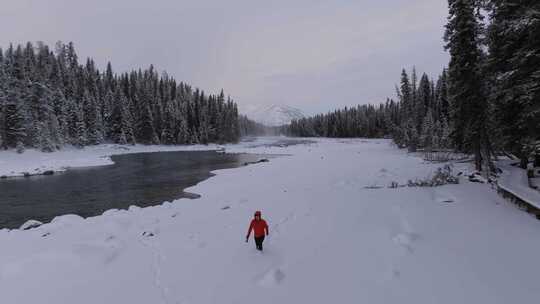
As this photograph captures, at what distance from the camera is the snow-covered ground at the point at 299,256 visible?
6.17m

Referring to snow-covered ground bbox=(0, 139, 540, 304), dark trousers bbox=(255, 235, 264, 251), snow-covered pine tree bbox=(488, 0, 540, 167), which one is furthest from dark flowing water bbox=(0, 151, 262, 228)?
snow-covered pine tree bbox=(488, 0, 540, 167)

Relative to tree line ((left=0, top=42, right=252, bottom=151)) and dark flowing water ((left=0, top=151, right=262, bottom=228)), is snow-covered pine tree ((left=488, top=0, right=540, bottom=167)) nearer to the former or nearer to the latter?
dark flowing water ((left=0, top=151, right=262, bottom=228))

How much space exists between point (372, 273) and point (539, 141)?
8972 millimetres

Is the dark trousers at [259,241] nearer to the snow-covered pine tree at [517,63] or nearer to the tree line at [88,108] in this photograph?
the snow-covered pine tree at [517,63]

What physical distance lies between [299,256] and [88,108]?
72464mm

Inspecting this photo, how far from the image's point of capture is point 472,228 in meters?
9.02

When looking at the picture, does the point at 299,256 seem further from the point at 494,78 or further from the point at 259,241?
the point at 494,78

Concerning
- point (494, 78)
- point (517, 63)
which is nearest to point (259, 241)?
point (517, 63)

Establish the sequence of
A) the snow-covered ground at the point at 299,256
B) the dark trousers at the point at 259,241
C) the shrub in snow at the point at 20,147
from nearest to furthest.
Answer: the snow-covered ground at the point at 299,256 → the dark trousers at the point at 259,241 → the shrub in snow at the point at 20,147

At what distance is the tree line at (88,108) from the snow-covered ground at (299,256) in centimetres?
5087

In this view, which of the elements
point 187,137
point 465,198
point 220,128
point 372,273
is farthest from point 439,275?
point 220,128

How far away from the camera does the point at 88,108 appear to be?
6588 centimetres

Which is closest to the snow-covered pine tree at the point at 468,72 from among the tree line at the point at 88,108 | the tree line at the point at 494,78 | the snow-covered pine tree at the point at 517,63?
the tree line at the point at 494,78

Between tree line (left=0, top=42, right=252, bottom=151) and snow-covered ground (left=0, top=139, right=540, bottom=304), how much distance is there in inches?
2003
